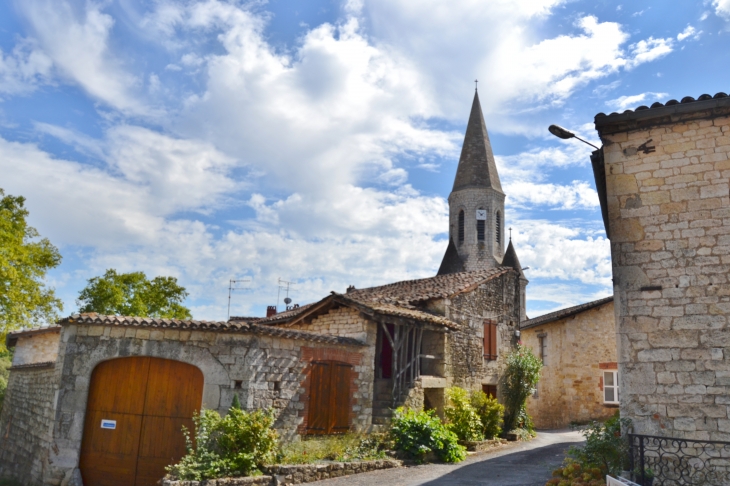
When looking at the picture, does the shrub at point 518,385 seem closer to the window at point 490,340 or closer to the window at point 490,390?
the window at point 490,390

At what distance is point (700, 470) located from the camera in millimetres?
7258

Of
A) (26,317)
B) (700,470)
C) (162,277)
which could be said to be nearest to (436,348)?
(700,470)

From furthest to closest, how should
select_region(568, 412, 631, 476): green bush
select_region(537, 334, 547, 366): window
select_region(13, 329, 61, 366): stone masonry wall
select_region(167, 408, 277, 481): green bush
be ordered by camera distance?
select_region(537, 334, 547, 366): window, select_region(13, 329, 61, 366): stone masonry wall, select_region(167, 408, 277, 481): green bush, select_region(568, 412, 631, 476): green bush

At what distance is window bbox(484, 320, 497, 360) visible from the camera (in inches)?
655

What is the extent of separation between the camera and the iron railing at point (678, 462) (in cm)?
718

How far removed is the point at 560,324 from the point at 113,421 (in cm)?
1496

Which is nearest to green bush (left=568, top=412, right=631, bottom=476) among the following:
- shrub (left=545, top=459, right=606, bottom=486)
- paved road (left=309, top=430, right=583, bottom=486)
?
shrub (left=545, top=459, right=606, bottom=486)

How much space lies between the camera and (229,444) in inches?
355

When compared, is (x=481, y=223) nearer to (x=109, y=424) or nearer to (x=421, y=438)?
(x=421, y=438)

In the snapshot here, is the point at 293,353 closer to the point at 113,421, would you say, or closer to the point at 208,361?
the point at 208,361

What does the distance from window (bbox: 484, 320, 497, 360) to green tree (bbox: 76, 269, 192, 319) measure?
1740 centimetres

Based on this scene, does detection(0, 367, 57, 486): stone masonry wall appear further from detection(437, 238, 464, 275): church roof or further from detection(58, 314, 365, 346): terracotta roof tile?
detection(437, 238, 464, 275): church roof

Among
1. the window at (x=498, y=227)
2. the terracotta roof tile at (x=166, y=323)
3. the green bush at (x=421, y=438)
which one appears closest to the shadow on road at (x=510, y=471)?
Result: the green bush at (x=421, y=438)

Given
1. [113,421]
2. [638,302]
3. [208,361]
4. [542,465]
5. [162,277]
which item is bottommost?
[542,465]
